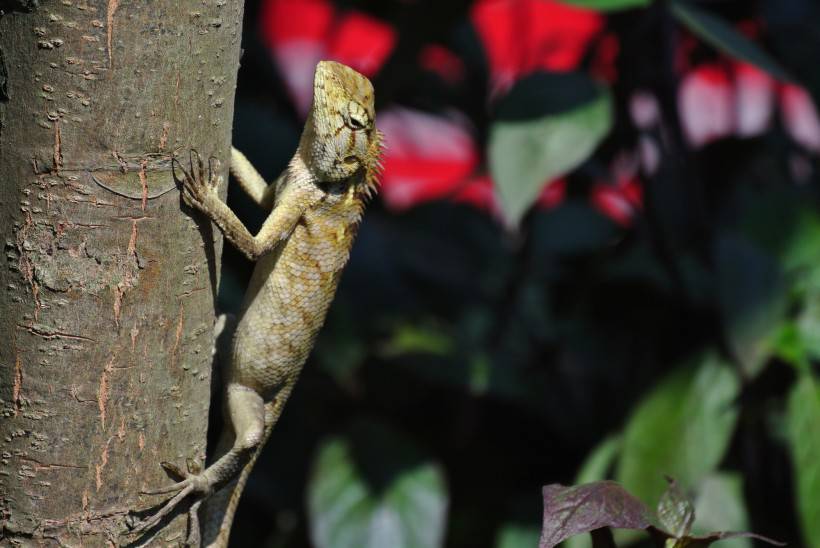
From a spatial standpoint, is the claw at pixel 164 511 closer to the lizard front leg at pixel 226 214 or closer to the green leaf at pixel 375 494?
the lizard front leg at pixel 226 214

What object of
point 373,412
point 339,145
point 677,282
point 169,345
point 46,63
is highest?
point 46,63

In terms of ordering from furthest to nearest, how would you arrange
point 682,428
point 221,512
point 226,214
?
1. point 682,428
2. point 221,512
3. point 226,214

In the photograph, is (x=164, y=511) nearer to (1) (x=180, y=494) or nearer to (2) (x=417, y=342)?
(1) (x=180, y=494)

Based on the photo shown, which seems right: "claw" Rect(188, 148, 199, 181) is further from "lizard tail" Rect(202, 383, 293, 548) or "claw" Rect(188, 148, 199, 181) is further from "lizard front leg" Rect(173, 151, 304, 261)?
"lizard tail" Rect(202, 383, 293, 548)

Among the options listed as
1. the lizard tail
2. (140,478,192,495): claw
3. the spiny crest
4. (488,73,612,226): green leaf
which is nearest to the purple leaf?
(140,478,192,495): claw

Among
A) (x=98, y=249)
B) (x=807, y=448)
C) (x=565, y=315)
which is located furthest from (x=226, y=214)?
(x=565, y=315)

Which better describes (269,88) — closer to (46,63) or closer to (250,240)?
(250,240)

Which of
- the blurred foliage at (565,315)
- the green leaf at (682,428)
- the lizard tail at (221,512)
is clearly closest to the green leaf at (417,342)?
the blurred foliage at (565,315)

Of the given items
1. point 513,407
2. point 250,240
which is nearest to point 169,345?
point 250,240
